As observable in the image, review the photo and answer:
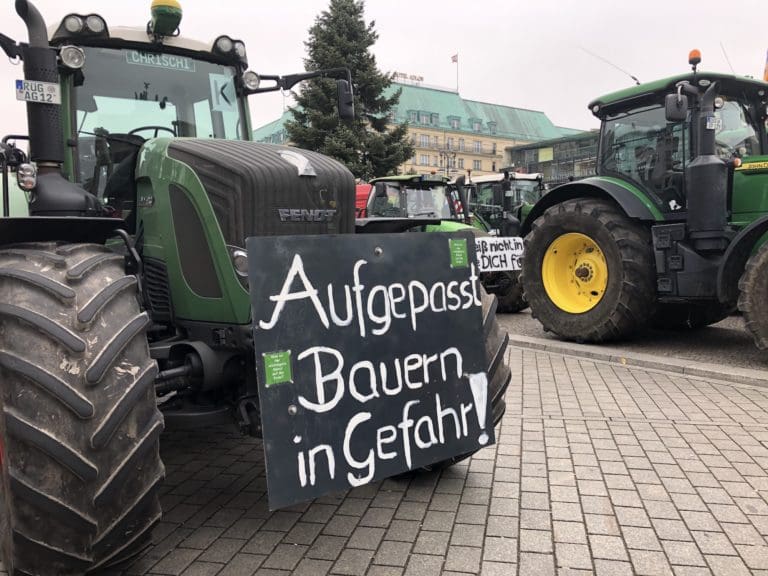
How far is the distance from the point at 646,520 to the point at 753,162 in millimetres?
4703

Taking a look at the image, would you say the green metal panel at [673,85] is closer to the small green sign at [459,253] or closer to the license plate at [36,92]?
the small green sign at [459,253]

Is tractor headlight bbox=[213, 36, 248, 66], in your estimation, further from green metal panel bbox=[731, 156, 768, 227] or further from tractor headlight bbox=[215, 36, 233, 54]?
green metal panel bbox=[731, 156, 768, 227]

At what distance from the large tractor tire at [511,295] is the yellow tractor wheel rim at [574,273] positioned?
2155 mm

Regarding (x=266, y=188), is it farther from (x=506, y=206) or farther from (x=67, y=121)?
(x=506, y=206)

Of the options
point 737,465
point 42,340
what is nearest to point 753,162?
point 737,465

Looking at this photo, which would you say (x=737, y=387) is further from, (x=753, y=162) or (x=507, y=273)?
(x=507, y=273)

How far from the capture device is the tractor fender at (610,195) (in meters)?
6.87

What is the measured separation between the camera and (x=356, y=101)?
2248 centimetres

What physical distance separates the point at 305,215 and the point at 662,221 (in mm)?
5163

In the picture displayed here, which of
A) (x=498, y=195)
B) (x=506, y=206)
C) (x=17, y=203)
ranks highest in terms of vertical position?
(x=498, y=195)

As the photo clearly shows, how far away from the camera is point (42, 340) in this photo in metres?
2.11

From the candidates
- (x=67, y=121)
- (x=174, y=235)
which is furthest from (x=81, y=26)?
(x=174, y=235)

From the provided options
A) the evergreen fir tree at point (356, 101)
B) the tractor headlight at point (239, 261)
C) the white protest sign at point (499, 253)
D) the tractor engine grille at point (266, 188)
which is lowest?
the white protest sign at point (499, 253)

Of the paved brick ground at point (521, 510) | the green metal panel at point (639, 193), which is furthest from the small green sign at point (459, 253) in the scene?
the green metal panel at point (639, 193)
